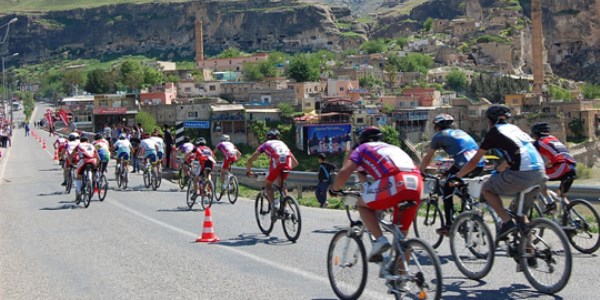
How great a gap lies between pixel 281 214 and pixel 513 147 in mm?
4541

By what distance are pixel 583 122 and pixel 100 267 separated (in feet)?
263

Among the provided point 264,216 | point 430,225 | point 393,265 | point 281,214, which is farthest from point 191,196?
point 393,265

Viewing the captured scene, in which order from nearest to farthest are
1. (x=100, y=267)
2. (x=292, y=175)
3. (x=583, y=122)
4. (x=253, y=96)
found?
(x=100, y=267) < (x=292, y=175) < (x=583, y=122) < (x=253, y=96)

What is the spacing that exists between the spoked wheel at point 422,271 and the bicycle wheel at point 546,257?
133 centimetres

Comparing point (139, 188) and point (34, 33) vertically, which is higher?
point (34, 33)

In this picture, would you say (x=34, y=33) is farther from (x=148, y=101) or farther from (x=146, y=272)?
(x=146, y=272)

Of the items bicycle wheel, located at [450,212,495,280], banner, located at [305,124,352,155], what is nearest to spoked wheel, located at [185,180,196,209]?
bicycle wheel, located at [450,212,495,280]

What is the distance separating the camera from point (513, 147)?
25.8 feet

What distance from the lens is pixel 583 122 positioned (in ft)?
271

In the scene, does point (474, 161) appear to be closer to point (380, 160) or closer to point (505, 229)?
point (505, 229)

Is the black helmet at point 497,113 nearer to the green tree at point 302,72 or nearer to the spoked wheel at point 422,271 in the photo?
the spoked wheel at point 422,271

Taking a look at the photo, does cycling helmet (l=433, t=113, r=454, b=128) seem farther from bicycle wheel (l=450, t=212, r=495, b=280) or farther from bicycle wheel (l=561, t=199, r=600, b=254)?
bicycle wheel (l=450, t=212, r=495, b=280)

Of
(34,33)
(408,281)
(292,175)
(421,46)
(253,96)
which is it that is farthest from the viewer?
(34,33)

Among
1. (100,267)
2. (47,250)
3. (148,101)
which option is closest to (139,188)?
(47,250)
